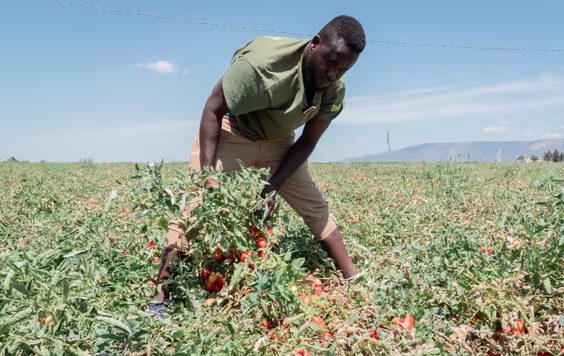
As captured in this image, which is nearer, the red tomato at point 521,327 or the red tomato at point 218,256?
the red tomato at point 521,327

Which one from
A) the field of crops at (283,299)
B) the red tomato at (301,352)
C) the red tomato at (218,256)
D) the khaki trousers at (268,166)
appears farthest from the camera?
the khaki trousers at (268,166)

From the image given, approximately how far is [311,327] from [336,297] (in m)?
0.58

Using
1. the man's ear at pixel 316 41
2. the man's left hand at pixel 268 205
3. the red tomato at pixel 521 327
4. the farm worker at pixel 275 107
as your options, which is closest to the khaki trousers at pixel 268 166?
the farm worker at pixel 275 107

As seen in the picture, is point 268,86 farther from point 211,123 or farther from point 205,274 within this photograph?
point 205,274

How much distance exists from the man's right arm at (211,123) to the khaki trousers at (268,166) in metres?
0.13

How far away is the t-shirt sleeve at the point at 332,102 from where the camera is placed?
308 centimetres

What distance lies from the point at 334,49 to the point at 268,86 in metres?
0.37

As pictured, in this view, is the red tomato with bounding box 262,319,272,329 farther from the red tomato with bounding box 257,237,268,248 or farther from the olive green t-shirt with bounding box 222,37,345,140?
the olive green t-shirt with bounding box 222,37,345,140

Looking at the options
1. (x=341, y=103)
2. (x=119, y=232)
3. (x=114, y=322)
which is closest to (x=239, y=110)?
(x=341, y=103)

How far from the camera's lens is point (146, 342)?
2.01m

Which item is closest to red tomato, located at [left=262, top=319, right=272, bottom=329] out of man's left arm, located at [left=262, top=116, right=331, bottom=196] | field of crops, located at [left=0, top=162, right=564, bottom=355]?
field of crops, located at [left=0, top=162, right=564, bottom=355]

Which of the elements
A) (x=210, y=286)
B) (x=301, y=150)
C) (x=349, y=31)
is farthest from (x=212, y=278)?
(x=349, y=31)

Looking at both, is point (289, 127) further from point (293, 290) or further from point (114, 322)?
point (114, 322)

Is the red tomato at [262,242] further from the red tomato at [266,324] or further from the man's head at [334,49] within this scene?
the man's head at [334,49]
